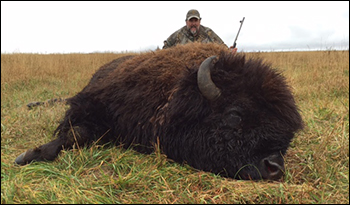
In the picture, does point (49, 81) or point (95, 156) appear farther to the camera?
point (49, 81)

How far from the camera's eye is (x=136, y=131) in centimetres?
322

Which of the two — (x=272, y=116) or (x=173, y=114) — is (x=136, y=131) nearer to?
(x=173, y=114)

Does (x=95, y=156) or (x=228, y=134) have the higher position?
(x=228, y=134)

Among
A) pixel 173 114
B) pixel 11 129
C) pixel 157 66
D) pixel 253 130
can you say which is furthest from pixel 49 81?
pixel 253 130

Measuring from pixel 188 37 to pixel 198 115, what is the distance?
428cm

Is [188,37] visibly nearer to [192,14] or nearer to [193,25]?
[193,25]

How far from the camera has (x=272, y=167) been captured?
8.04ft

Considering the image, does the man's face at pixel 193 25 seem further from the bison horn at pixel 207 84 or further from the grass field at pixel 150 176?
the bison horn at pixel 207 84

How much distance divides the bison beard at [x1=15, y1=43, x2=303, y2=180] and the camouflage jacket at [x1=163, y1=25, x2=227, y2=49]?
318cm

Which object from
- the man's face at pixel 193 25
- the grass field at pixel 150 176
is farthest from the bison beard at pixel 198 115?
the man's face at pixel 193 25

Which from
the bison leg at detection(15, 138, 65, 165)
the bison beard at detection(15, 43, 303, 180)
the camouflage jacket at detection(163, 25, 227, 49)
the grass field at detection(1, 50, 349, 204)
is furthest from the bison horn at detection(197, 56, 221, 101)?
the camouflage jacket at detection(163, 25, 227, 49)

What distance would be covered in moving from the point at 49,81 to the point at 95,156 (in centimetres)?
695

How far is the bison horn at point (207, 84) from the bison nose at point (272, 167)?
71 cm

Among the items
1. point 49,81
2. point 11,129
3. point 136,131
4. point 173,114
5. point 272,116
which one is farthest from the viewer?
point 49,81
